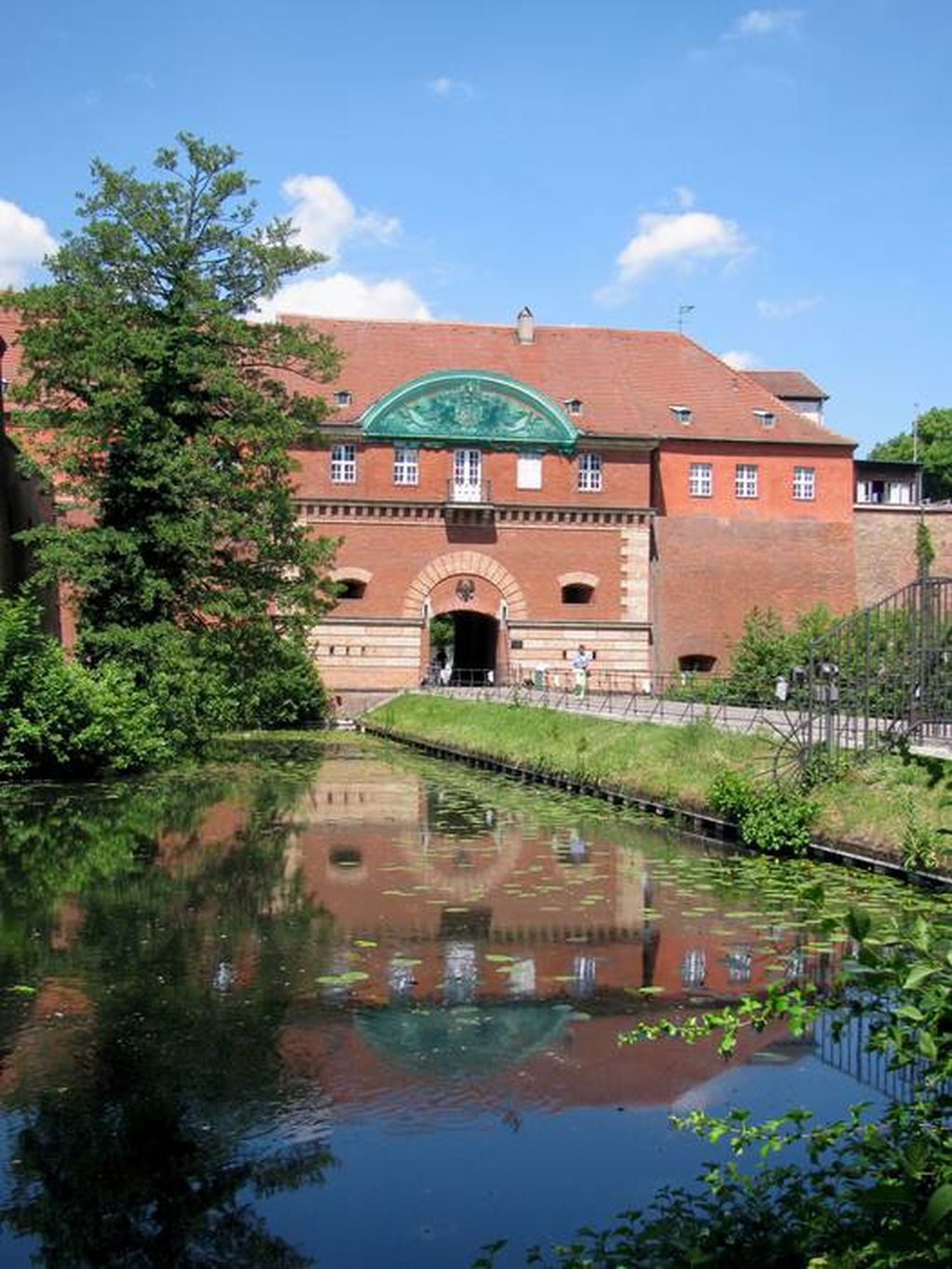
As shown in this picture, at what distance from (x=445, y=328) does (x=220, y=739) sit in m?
18.0

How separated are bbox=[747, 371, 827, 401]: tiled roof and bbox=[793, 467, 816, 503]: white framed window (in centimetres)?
1494

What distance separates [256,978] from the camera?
30.5ft

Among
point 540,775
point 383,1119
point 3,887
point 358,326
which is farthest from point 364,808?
point 358,326

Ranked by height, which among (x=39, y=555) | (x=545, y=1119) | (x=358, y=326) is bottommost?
(x=545, y=1119)

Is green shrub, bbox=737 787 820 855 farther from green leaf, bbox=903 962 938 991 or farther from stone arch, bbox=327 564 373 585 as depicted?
stone arch, bbox=327 564 373 585

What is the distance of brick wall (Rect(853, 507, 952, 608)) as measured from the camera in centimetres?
4456

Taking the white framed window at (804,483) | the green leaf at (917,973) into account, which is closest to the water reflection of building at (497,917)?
the green leaf at (917,973)

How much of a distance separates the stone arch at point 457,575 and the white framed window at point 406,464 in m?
2.54

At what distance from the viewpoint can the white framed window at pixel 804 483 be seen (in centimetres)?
4412

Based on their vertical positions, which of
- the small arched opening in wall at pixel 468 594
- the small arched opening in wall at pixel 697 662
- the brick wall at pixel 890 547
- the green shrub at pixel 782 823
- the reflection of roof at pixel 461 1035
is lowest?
the reflection of roof at pixel 461 1035

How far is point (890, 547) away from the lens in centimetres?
4469

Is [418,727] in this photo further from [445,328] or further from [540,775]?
[445,328]

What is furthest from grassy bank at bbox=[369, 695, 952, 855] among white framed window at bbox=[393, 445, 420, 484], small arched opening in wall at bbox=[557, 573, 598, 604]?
white framed window at bbox=[393, 445, 420, 484]

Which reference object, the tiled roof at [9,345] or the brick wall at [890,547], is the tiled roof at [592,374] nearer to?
the brick wall at [890,547]
